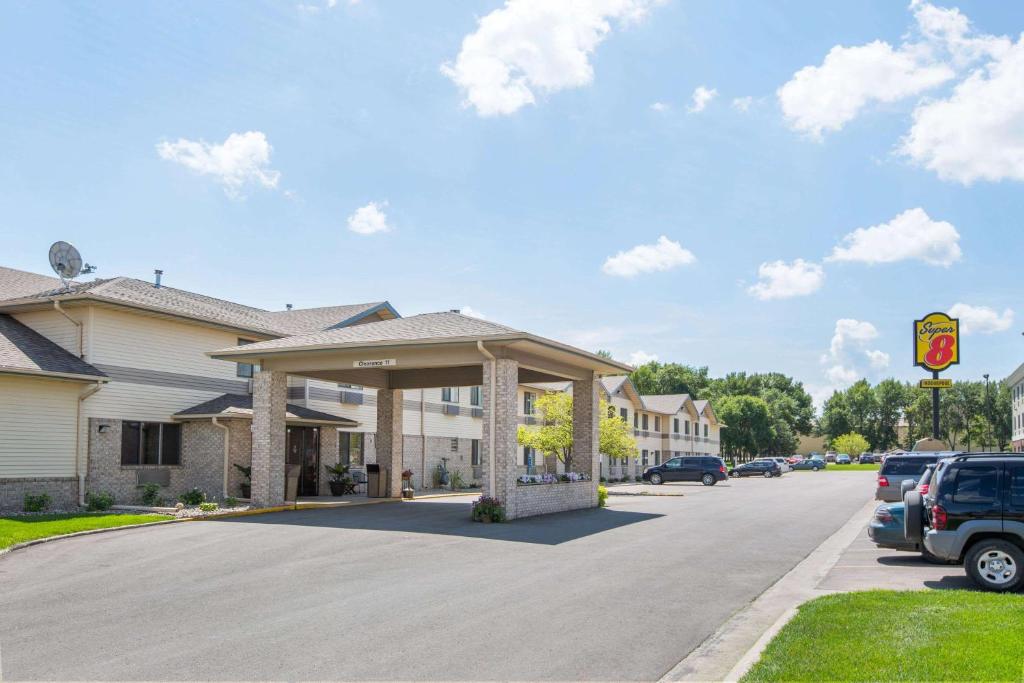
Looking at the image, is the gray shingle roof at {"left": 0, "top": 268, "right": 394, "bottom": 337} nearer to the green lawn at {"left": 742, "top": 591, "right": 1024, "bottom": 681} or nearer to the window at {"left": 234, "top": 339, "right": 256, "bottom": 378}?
the window at {"left": 234, "top": 339, "right": 256, "bottom": 378}

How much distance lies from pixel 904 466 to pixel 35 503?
22.3 metres

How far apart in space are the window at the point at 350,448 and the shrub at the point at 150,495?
7586 mm

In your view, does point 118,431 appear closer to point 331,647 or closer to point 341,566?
point 341,566

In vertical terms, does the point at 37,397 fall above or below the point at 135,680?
above

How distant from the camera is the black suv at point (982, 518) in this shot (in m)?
11.0

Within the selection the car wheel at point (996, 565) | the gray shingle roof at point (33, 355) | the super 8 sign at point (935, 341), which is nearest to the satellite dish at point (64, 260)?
the gray shingle roof at point (33, 355)

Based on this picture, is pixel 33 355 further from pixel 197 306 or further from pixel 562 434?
pixel 562 434

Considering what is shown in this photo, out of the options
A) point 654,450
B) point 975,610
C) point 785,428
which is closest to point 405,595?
point 975,610

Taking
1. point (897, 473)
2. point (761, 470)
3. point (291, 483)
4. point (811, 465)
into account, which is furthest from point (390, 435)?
point (811, 465)

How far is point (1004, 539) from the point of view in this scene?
436 inches

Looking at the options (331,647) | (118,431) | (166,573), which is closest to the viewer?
(331,647)

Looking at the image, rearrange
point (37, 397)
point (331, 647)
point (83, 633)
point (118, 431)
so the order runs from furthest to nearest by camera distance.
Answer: point (118, 431)
point (37, 397)
point (83, 633)
point (331, 647)

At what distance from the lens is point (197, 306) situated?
2812 cm

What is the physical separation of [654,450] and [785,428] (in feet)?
189
